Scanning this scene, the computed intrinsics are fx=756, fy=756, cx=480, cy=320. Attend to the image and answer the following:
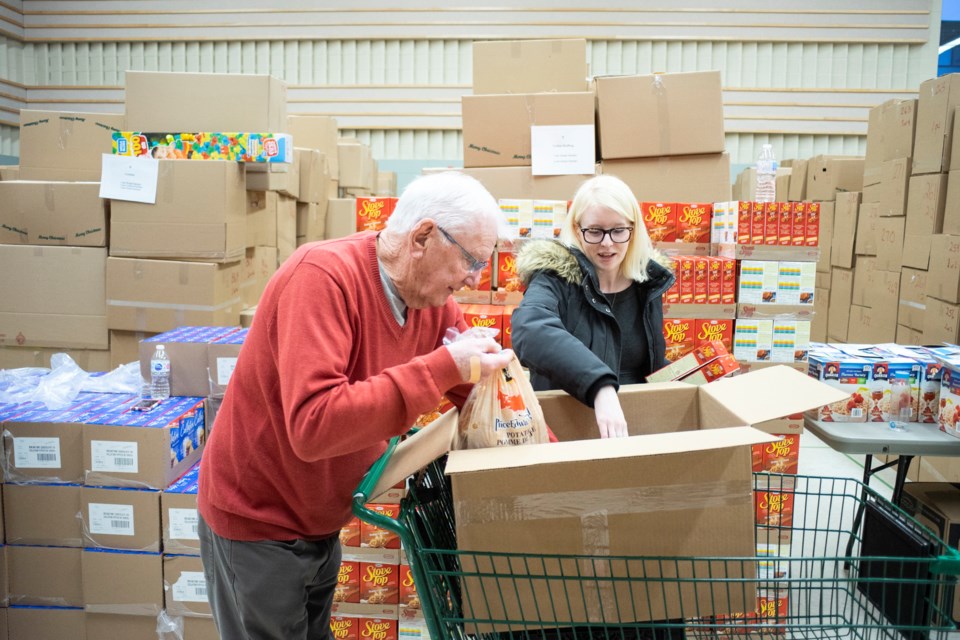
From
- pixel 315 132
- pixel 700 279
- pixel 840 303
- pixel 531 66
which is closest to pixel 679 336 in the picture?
pixel 700 279

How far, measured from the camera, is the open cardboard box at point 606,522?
1.15 m

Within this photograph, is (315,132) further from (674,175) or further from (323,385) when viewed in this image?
(323,385)

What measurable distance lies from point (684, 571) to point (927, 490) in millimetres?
2404

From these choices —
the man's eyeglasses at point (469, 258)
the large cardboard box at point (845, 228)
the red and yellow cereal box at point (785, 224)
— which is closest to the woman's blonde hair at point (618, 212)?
the man's eyeglasses at point (469, 258)

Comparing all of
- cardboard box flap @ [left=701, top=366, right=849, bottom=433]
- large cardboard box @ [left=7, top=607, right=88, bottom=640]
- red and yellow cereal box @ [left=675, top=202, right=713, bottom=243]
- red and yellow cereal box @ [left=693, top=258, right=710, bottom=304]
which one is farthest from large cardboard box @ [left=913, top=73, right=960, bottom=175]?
large cardboard box @ [left=7, top=607, right=88, bottom=640]

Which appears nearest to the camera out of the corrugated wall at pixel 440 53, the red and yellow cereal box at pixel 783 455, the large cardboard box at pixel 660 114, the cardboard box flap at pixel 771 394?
the cardboard box flap at pixel 771 394

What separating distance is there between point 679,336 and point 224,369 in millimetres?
1821

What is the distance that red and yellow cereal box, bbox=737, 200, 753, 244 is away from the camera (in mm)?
3066

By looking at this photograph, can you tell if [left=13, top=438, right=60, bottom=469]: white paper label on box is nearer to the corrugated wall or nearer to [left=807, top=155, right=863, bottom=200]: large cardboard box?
[left=807, top=155, right=863, bottom=200]: large cardboard box

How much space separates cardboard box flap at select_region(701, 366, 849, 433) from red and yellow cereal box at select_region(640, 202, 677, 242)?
6.03 ft

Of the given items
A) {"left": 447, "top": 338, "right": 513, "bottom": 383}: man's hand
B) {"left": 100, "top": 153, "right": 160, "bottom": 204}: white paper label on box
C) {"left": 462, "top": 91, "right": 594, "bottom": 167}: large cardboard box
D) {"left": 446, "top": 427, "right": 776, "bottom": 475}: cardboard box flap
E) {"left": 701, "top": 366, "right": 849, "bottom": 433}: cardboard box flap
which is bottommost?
{"left": 446, "top": 427, "right": 776, "bottom": 475}: cardboard box flap

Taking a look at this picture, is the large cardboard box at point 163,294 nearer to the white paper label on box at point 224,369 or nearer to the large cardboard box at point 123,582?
the white paper label on box at point 224,369

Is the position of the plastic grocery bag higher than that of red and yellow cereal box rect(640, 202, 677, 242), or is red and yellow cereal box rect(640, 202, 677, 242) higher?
red and yellow cereal box rect(640, 202, 677, 242)

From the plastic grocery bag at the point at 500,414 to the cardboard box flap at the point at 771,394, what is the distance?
1.24 ft
